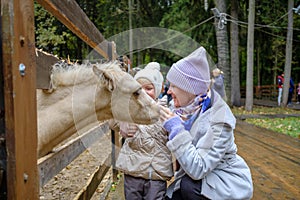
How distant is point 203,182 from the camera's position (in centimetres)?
168

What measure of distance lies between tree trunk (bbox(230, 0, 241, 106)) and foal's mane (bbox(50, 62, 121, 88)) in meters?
13.3

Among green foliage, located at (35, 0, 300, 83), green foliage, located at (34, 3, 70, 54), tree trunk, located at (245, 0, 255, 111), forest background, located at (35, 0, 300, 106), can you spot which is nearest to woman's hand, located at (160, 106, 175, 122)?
green foliage, located at (34, 3, 70, 54)

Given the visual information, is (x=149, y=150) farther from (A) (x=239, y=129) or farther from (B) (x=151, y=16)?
(B) (x=151, y=16)

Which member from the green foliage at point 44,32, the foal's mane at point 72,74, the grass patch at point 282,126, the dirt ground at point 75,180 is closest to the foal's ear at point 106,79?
the foal's mane at point 72,74

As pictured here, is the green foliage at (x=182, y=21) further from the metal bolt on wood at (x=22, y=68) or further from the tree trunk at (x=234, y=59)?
the metal bolt on wood at (x=22, y=68)

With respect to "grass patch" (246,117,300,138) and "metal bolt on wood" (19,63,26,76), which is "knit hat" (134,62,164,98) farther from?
"grass patch" (246,117,300,138)

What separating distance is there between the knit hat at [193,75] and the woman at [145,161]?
1.62ft

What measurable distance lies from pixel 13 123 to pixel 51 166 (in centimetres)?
109

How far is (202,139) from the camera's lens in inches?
64.7

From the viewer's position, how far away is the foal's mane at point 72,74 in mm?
1953

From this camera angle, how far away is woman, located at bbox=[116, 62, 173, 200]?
212cm

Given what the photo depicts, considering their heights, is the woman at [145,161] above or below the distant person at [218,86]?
below

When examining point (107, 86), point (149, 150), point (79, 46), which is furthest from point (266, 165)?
point (79, 46)

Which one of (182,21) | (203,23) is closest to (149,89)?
(203,23)
